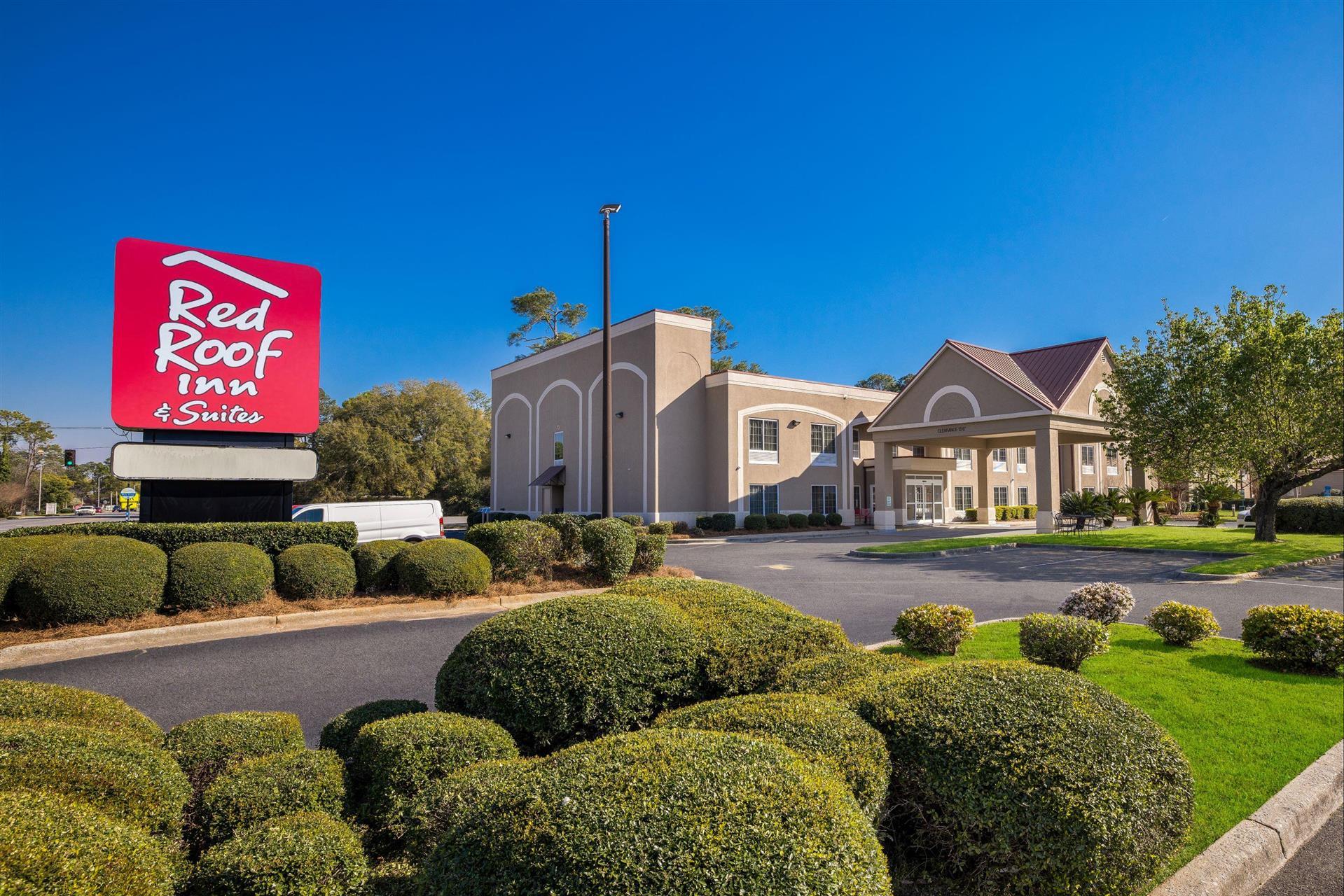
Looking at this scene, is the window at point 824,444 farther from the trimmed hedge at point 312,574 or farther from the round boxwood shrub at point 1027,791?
the round boxwood shrub at point 1027,791

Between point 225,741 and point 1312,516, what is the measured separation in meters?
38.5

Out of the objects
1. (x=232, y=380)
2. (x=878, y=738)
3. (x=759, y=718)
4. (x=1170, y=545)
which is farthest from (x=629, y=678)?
(x=1170, y=545)

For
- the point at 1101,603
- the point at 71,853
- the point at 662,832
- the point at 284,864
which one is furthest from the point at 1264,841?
the point at 71,853

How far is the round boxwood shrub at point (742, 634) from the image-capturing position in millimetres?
4547

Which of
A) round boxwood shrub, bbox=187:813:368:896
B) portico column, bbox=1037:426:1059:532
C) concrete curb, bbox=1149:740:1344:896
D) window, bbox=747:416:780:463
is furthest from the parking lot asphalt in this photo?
window, bbox=747:416:780:463

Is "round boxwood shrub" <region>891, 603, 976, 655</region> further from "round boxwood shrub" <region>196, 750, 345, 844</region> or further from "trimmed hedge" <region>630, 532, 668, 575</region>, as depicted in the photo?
"trimmed hedge" <region>630, 532, 668, 575</region>

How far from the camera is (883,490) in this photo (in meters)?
35.8

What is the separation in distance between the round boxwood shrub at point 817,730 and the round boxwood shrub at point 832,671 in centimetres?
63

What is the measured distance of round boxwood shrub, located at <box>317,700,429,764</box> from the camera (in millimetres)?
4000

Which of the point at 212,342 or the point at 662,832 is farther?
the point at 212,342

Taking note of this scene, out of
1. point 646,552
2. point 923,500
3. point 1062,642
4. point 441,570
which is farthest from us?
point 923,500

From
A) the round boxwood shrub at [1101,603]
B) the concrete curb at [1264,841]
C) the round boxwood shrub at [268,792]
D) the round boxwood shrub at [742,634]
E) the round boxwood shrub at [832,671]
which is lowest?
the concrete curb at [1264,841]

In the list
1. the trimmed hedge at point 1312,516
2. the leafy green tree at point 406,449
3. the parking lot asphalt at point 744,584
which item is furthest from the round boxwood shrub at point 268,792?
the leafy green tree at point 406,449

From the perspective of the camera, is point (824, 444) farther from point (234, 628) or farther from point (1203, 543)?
point (234, 628)
